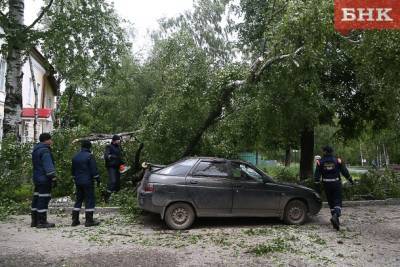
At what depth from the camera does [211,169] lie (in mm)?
10039

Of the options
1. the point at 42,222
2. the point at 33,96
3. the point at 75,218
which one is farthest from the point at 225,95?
the point at 33,96

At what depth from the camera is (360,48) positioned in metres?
10.3

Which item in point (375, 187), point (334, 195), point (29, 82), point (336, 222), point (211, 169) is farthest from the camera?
point (29, 82)

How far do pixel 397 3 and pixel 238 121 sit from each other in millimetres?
6351

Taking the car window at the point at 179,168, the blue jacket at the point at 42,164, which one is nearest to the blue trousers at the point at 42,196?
the blue jacket at the point at 42,164

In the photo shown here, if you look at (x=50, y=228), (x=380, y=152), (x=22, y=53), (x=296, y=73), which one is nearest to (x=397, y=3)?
(x=296, y=73)

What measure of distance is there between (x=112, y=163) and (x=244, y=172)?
4.21 meters

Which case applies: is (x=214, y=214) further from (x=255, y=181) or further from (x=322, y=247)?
(x=322, y=247)

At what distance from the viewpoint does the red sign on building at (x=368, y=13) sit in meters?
8.45

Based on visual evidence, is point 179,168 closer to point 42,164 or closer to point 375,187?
point 42,164

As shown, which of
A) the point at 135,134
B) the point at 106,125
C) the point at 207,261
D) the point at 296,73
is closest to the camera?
the point at 207,261

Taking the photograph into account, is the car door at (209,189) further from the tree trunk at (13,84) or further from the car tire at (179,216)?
the tree trunk at (13,84)

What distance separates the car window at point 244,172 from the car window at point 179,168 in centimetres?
95

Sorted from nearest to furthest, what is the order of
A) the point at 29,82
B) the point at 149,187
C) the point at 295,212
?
the point at 149,187
the point at 295,212
the point at 29,82
